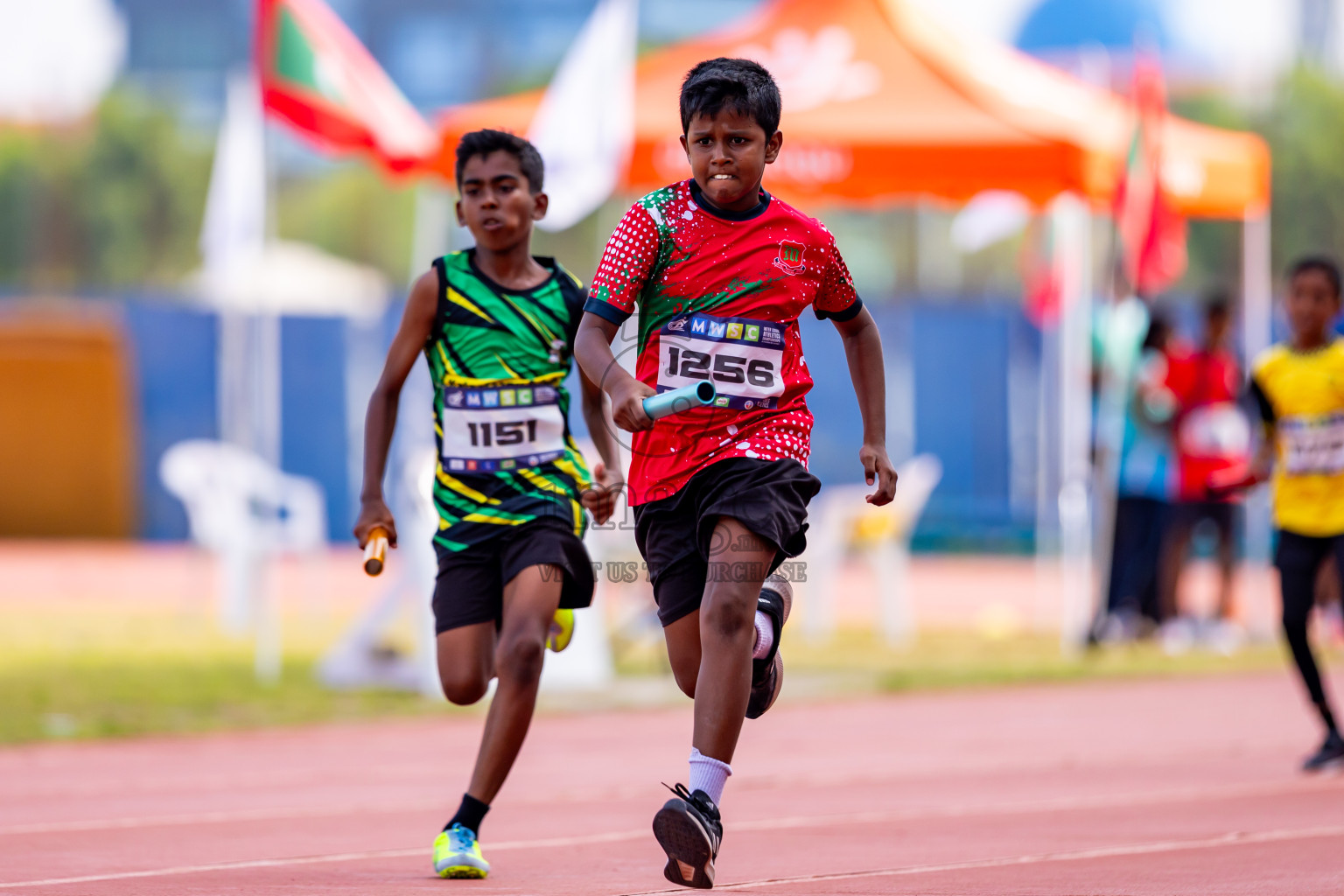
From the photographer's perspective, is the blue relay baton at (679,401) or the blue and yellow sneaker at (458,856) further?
the blue and yellow sneaker at (458,856)

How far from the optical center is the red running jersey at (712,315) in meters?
4.86

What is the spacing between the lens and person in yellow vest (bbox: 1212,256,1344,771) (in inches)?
315

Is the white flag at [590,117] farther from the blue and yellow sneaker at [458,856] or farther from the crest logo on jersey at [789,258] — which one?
the blue and yellow sneaker at [458,856]

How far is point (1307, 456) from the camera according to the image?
8062 millimetres

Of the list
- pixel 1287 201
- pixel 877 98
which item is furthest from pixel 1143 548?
pixel 1287 201

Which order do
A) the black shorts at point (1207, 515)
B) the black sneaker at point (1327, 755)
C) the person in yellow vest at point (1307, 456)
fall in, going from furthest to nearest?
1. the black shorts at point (1207, 515)
2. the person in yellow vest at point (1307, 456)
3. the black sneaker at point (1327, 755)

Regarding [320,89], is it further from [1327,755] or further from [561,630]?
[1327,755]

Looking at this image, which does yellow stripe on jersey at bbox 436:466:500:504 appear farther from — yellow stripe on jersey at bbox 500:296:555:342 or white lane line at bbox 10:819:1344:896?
white lane line at bbox 10:819:1344:896

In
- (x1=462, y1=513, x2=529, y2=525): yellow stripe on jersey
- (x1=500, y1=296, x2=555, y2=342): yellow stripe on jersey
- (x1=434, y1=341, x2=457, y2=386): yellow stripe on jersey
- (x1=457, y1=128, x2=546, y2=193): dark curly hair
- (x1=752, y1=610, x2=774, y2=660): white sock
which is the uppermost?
(x1=457, y1=128, x2=546, y2=193): dark curly hair

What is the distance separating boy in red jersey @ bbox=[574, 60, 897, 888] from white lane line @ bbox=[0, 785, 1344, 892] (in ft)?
2.22

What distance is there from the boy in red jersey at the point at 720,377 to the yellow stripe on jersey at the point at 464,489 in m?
0.62

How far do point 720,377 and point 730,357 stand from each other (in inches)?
2.2

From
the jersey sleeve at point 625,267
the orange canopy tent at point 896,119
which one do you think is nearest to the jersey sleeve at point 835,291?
the jersey sleeve at point 625,267

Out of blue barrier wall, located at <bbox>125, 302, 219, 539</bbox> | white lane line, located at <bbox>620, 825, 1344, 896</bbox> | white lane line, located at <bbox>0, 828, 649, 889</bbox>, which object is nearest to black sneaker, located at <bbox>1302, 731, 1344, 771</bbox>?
white lane line, located at <bbox>620, 825, 1344, 896</bbox>
